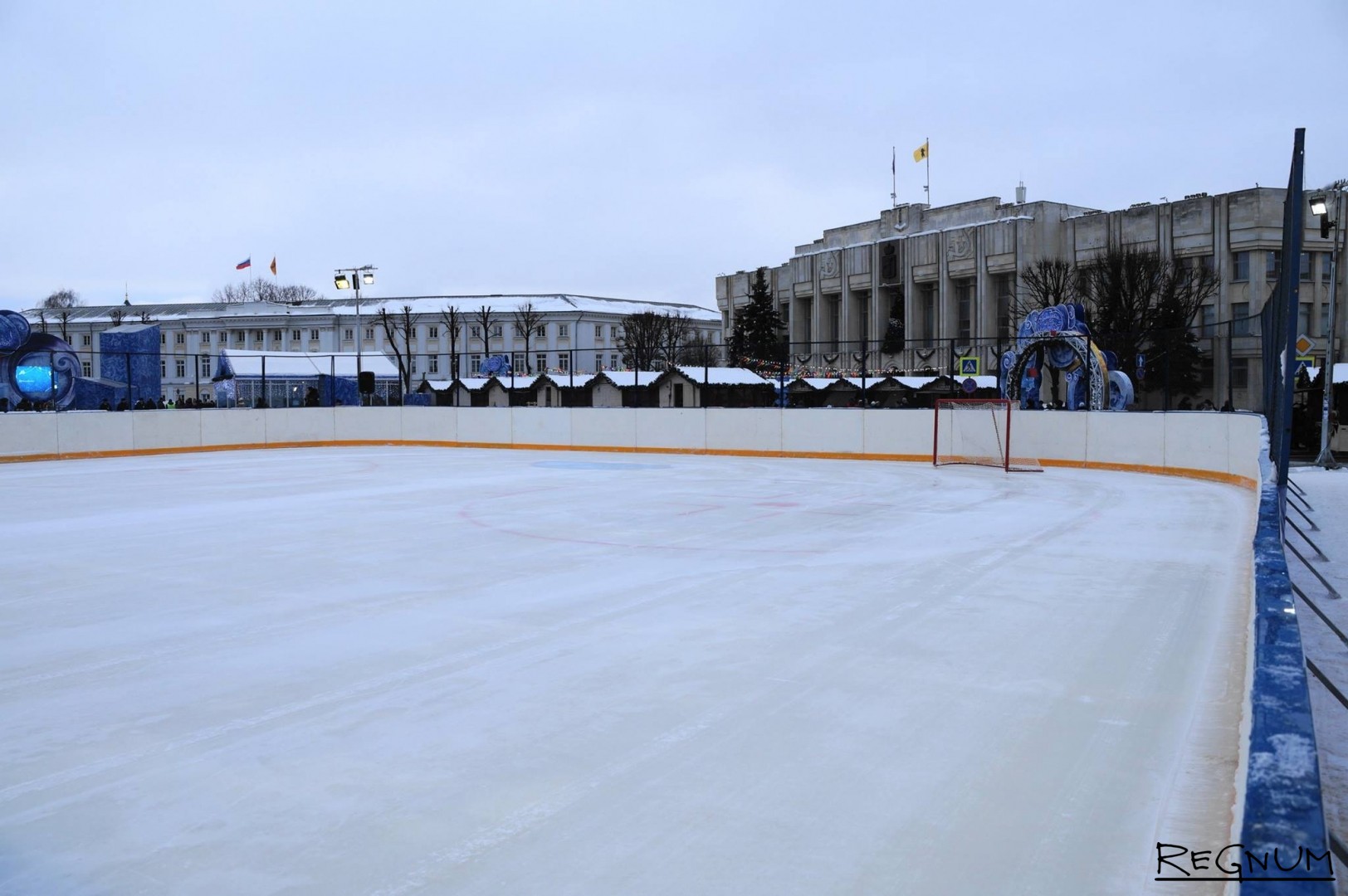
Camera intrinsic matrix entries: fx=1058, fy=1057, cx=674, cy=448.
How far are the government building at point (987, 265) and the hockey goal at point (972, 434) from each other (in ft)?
72.3

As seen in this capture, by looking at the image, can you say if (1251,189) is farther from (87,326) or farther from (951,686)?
(87,326)

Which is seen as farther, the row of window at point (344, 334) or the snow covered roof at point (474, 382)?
the row of window at point (344, 334)

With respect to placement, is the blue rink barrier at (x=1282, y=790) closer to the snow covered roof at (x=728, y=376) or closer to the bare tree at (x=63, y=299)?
the snow covered roof at (x=728, y=376)

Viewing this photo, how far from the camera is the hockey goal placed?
21.9 metres

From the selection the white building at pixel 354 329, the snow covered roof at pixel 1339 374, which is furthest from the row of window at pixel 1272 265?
the white building at pixel 354 329

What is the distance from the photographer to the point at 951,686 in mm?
5270

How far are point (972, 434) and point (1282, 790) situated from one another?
21.1 meters

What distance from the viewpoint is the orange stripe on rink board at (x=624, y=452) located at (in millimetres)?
19328

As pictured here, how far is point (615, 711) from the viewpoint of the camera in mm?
4875

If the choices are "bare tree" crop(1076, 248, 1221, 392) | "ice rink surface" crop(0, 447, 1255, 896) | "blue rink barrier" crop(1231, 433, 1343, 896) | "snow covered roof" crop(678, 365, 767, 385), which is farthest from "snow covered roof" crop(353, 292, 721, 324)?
"blue rink barrier" crop(1231, 433, 1343, 896)

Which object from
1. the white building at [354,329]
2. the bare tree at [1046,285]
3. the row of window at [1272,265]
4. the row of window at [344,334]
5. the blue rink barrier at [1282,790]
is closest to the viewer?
the blue rink barrier at [1282,790]

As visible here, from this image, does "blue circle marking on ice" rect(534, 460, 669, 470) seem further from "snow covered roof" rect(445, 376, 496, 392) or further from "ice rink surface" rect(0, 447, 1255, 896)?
"snow covered roof" rect(445, 376, 496, 392)

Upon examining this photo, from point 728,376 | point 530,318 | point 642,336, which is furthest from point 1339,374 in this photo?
point 530,318

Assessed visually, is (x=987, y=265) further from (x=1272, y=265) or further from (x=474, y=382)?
(x=474, y=382)
